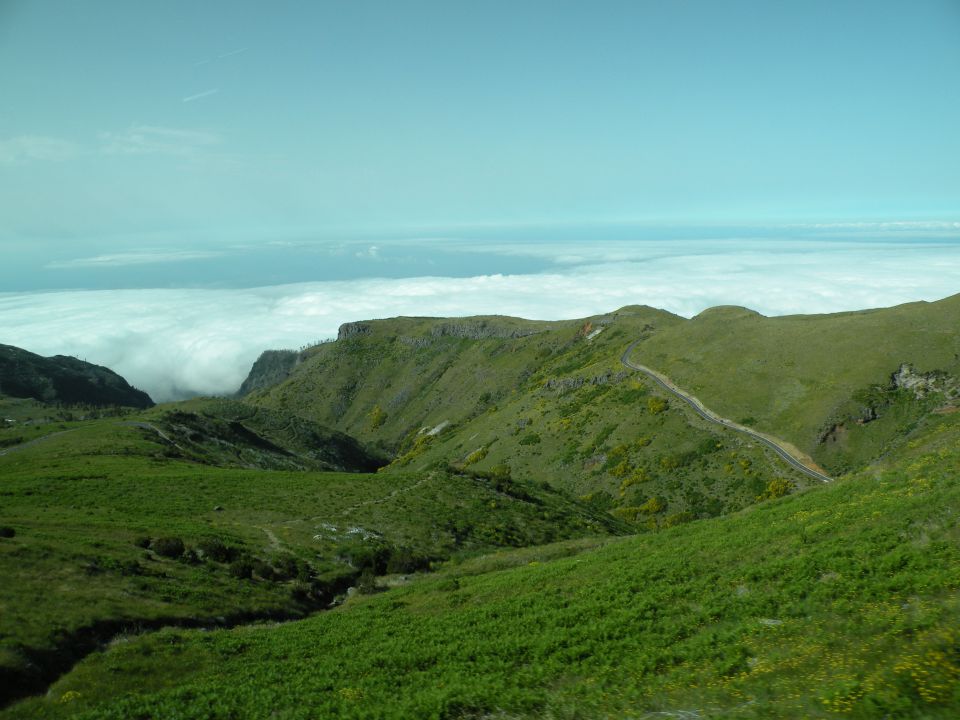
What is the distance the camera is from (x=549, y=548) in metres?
31.7

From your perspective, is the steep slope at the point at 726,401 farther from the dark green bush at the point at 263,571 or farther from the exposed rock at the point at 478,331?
the dark green bush at the point at 263,571

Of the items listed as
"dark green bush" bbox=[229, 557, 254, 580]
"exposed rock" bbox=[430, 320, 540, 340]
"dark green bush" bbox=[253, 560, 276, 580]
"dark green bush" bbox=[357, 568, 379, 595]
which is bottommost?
"dark green bush" bbox=[357, 568, 379, 595]

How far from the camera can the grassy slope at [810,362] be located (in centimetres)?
6519

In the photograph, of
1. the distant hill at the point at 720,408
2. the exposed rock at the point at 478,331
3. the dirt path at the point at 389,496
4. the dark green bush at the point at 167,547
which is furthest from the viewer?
the exposed rock at the point at 478,331

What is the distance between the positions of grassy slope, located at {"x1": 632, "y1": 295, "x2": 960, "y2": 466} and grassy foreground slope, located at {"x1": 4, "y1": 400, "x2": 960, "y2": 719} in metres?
47.5

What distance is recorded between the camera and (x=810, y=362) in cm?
7425

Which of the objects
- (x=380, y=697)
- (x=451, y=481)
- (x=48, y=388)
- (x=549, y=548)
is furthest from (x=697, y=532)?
(x=48, y=388)

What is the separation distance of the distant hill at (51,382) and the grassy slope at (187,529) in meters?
130

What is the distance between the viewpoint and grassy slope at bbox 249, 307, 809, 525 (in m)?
63.7

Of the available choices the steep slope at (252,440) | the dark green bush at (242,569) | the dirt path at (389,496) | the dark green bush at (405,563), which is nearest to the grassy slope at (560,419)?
the steep slope at (252,440)

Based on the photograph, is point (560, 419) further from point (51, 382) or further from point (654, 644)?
point (51, 382)

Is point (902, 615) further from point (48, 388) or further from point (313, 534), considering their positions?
point (48, 388)

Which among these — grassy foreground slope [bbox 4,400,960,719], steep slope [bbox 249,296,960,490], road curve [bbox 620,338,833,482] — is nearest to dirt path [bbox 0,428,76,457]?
steep slope [bbox 249,296,960,490]

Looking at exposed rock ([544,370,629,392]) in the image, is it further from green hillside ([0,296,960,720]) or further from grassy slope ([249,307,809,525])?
green hillside ([0,296,960,720])
